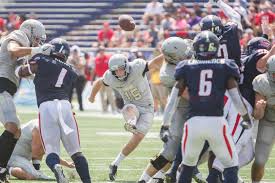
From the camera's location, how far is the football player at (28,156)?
28.8 feet

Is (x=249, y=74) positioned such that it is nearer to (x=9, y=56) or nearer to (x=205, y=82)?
(x=205, y=82)

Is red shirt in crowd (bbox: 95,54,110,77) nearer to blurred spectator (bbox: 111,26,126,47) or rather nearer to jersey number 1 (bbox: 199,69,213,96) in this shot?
blurred spectator (bbox: 111,26,126,47)

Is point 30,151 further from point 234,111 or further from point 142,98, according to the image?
point 234,111

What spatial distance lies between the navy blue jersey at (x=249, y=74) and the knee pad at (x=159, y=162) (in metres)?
0.95

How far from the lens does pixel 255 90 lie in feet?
25.3

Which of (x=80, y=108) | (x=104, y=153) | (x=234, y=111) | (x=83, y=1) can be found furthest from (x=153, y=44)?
(x=234, y=111)

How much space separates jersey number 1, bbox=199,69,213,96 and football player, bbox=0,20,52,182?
7.79 ft

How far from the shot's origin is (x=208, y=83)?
6.61 meters

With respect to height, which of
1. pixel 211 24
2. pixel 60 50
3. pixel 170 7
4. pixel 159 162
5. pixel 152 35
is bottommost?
pixel 152 35

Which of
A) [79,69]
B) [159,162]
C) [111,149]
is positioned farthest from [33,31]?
[79,69]

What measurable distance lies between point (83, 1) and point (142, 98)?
16.9m

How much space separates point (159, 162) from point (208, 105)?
156 centimetres

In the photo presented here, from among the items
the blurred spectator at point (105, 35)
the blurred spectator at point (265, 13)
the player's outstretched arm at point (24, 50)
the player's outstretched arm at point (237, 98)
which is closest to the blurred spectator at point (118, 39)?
the blurred spectator at point (105, 35)

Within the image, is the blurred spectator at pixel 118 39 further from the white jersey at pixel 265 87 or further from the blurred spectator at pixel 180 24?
the white jersey at pixel 265 87
